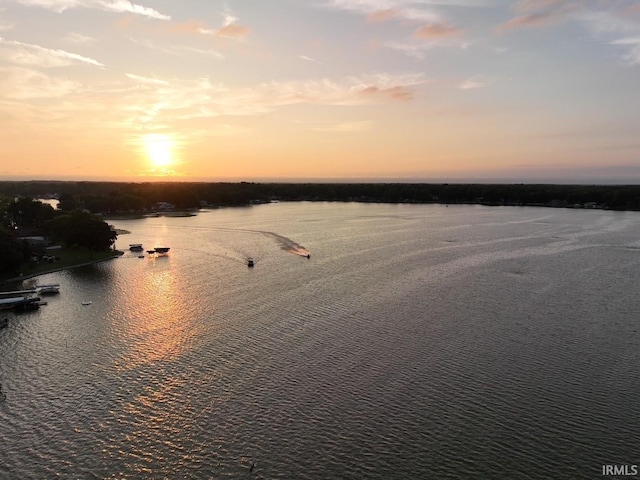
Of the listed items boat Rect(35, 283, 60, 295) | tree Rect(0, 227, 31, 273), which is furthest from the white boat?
tree Rect(0, 227, 31, 273)

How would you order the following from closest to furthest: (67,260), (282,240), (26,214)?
(67,260) < (282,240) < (26,214)

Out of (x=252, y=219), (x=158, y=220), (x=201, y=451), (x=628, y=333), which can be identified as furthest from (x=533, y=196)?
(x=201, y=451)

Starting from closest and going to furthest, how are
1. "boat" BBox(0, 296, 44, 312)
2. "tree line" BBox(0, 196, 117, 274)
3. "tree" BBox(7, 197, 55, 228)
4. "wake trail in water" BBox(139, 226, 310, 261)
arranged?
"boat" BBox(0, 296, 44, 312)
"tree line" BBox(0, 196, 117, 274)
"wake trail in water" BBox(139, 226, 310, 261)
"tree" BBox(7, 197, 55, 228)

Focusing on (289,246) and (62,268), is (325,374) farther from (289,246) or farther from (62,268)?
(289,246)

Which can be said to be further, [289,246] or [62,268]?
[289,246]

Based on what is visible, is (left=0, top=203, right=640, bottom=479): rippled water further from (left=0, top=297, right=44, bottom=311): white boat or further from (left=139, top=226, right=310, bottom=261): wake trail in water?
(left=139, top=226, right=310, bottom=261): wake trail in water

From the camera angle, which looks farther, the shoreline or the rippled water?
the shoreline

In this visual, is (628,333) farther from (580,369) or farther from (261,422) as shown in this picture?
(261,422)

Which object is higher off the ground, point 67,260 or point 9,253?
point 9,253

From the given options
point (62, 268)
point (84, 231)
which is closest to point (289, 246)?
point (84, 231)
